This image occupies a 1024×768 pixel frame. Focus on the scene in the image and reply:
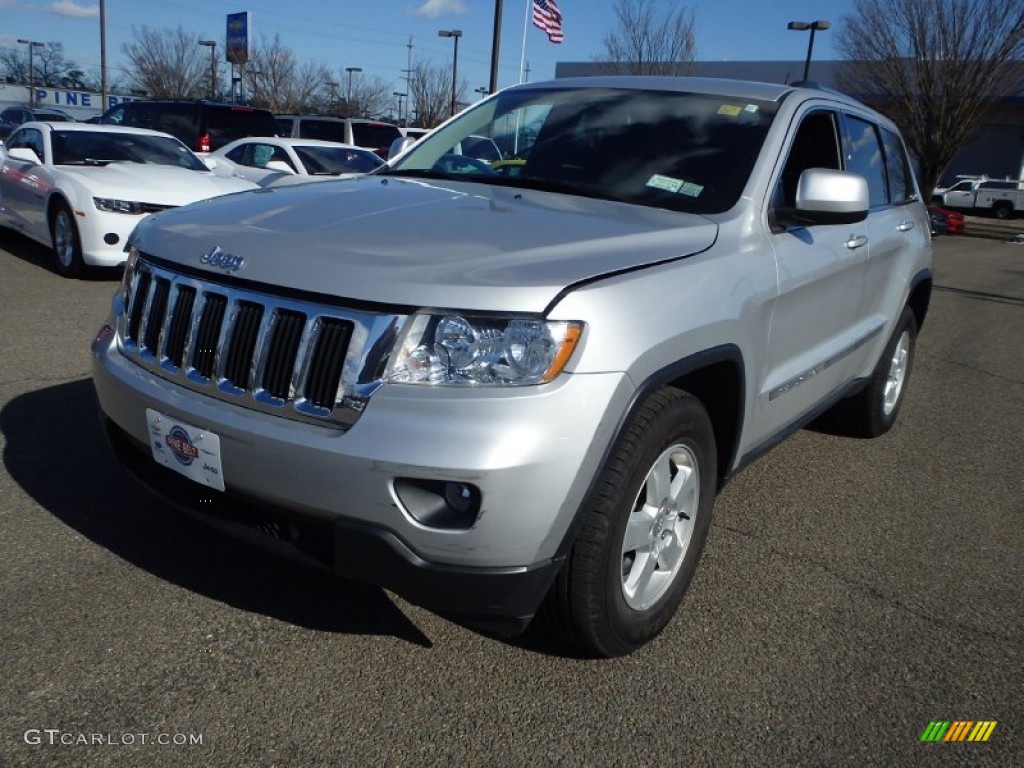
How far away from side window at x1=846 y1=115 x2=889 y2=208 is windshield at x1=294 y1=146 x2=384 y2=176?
848 centimetres

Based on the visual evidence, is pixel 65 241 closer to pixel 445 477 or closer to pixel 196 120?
pixel 196 120

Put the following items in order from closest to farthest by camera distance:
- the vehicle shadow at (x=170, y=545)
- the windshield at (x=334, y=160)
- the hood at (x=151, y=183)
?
the vehicle shadow at (x=170, y=545), the hood at (x=151, y=183), the windshield at (x=334, y=160)

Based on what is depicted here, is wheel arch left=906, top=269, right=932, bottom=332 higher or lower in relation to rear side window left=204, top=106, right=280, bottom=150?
lower

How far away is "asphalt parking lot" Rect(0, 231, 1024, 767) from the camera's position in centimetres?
241

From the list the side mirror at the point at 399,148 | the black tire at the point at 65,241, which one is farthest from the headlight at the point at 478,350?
the black tire at the point at 65,241

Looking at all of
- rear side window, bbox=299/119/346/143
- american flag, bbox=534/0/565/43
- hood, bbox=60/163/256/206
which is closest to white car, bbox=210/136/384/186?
hood, bbox=60/163/256/206

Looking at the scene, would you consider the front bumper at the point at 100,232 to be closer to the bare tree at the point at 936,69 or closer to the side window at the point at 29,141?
the side window at the point at 29,141

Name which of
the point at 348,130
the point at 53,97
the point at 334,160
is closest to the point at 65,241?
the point at 334,160

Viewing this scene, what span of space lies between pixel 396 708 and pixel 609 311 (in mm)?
1223

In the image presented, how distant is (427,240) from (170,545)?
1.57m

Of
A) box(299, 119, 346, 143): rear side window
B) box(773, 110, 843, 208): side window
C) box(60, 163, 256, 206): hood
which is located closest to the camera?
box(773, 110, 843, 208): side window

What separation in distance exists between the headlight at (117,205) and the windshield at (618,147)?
16.5 feet

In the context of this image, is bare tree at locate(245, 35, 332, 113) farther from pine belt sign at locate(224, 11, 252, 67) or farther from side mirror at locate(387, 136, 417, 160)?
side mirror at locate(387, 136, 417, 160)

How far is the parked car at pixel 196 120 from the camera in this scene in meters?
15.3
